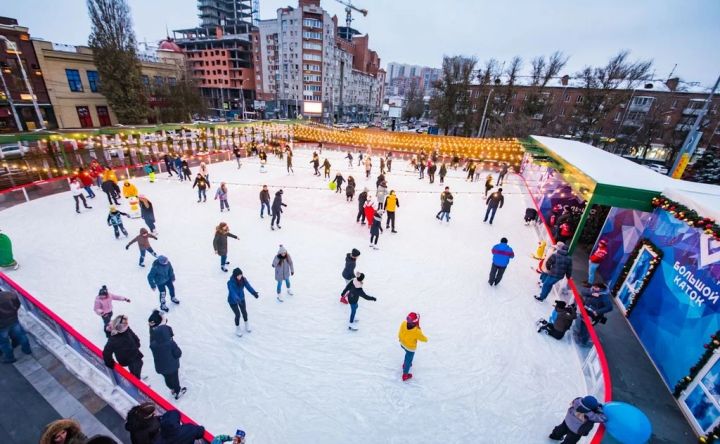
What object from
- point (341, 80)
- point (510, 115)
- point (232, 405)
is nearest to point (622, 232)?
point (232, 405)

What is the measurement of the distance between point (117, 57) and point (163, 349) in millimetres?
39061

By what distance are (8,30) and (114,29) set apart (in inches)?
316

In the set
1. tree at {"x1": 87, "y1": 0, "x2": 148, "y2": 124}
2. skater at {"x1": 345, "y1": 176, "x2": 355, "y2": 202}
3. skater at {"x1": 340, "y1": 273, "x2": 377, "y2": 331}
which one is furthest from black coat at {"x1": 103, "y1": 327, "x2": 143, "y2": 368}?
tree at {"x1": 87, "y1": 0, "x2": 148, "y2": 124}

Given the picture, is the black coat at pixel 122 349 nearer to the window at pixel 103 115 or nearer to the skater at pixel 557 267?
the skater at pixel 557 267

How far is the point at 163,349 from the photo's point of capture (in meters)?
3.94

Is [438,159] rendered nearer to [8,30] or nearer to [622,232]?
[622,232]

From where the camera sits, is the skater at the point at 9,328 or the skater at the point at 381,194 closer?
the skater at the point at 9,328

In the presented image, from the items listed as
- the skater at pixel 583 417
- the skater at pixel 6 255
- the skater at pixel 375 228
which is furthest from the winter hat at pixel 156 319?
the skater at pixel 6 255

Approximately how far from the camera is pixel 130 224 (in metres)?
10.2

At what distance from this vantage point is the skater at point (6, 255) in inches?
277

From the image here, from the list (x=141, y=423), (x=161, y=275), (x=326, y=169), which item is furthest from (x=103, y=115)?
(x=141, y=423)

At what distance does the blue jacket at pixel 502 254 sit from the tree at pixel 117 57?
39.2 metres

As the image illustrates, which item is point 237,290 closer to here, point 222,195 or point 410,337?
point 410,337

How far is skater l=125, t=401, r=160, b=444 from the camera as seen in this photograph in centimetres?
289
